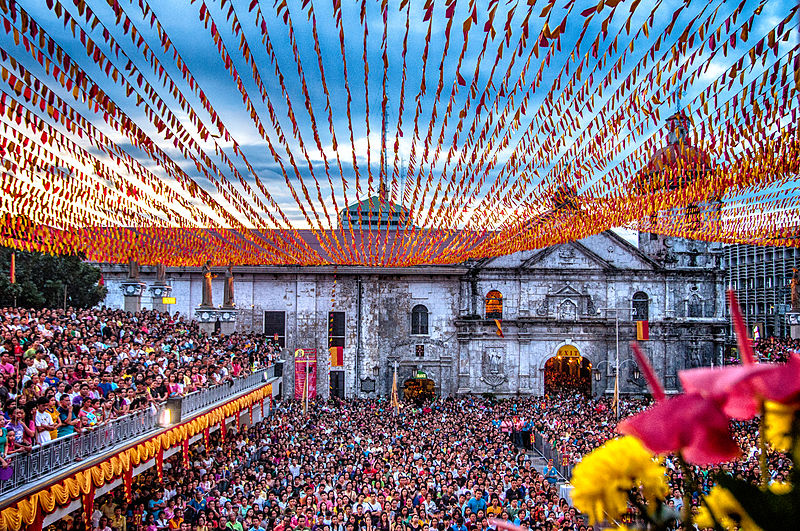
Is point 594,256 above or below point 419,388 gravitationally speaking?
above

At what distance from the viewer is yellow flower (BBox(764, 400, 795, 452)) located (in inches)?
58.2

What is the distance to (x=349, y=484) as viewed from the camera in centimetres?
1600

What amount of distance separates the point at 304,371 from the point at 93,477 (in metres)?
23.9

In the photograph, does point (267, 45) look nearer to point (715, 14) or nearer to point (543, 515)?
point (715, 14)

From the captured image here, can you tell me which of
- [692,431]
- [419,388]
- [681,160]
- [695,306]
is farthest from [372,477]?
[695,306]

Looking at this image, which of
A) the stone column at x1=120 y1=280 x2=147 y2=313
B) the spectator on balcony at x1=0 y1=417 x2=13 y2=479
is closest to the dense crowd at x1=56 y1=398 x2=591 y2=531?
the spectator on balcony at x1=0 y1=417 x2=13 y2=479

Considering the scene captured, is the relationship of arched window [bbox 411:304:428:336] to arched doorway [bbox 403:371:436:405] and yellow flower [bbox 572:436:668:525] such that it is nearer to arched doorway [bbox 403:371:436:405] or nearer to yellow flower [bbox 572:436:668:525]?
arched doorway [bbox 403:371:436:405]

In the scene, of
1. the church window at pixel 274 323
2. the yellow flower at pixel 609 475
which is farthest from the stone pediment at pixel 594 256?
the yellow flower at pixel 609 475

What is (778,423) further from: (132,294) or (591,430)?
(132,294)

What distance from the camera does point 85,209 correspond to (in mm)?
15195

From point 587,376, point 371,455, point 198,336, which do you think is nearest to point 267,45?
point 371,455

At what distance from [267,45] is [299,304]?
109 feet

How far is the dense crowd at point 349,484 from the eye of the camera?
44.6 ft

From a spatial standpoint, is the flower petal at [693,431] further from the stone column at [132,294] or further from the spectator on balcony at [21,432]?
the stone column at [132,294]
